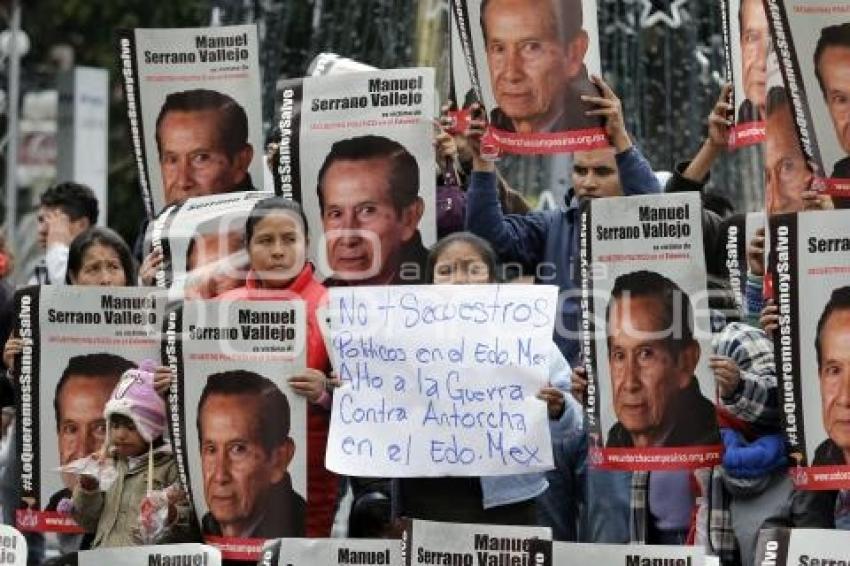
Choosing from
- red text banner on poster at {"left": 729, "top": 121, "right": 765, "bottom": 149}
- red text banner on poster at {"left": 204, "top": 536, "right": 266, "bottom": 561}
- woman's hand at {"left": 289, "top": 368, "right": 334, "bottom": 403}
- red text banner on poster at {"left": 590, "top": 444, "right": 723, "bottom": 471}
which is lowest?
red text banner on poster at {"left": 204, "top": 536, "right": 266, "bottom": 561}

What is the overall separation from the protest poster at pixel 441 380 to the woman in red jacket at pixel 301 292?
0.34 ft

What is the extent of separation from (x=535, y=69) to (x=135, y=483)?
1912 millimetres

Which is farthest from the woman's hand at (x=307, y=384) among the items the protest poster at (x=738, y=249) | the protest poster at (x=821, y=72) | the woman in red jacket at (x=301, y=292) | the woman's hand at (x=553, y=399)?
the protest poster at (x=821, y=72)

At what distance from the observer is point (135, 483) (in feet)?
29.5

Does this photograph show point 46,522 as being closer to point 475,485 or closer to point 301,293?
point 301,293

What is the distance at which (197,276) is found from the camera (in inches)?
368

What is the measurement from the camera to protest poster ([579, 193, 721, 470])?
26.8ft

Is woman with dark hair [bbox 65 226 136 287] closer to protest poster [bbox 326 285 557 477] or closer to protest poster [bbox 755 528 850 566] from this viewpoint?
protest poster [bbox 326 285 557 477]

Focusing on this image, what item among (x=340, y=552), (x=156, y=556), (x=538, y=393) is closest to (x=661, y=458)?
(x=538, y=393)

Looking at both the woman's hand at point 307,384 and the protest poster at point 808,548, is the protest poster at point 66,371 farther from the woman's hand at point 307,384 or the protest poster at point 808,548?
the protest poster at point 808,548

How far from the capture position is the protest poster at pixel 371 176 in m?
9.11

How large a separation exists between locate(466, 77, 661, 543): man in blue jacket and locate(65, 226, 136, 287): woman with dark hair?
1.45m

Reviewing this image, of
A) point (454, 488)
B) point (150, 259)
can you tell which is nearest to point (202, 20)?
point (150, 259)

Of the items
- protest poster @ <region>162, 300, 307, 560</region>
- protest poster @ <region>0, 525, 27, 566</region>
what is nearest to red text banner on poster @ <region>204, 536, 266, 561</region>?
protest poster @ <region>162, 300, 307, 560</region>
